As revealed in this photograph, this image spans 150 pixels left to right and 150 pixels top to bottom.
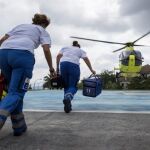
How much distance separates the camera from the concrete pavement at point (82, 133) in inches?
189

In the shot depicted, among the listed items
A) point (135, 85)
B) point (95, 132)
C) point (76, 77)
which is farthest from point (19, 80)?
point (135, 85)

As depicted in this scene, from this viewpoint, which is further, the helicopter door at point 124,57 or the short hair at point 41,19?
the helicopter door at point 124,57

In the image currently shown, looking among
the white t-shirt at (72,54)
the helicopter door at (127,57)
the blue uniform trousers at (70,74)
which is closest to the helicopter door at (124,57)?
the helicopter door at (127,57)

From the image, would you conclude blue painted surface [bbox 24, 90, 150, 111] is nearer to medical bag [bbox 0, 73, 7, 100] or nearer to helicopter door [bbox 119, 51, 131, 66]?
medical bag [bbox 0, 73, 7, 100]

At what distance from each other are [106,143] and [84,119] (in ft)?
7.47

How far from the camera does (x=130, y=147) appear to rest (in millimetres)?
4746

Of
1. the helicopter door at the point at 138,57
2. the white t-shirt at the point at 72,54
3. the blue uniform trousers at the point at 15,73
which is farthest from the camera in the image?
the helicopter door at the point at 138,57

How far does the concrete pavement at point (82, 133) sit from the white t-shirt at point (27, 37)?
3.55ft

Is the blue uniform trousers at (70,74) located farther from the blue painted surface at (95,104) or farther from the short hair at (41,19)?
the short hair at (41,19)

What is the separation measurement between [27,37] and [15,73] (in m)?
0.52

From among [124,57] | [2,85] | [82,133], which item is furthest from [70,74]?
[124,57]

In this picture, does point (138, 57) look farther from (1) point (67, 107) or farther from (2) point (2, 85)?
(2) point (2, 85)

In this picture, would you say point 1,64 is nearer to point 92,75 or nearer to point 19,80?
point 19,80

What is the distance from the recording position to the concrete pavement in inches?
189
